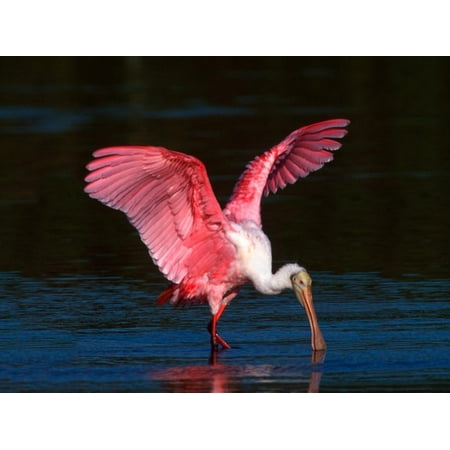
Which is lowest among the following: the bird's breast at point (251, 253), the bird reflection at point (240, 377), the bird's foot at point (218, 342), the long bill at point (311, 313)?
the bird's foot at point (218, 342)

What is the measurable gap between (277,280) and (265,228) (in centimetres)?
318

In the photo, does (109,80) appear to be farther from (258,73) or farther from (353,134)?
(353,134)

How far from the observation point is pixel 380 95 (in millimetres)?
20078

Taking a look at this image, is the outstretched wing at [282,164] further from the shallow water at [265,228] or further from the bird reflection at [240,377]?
the bird reflection at [240,377]

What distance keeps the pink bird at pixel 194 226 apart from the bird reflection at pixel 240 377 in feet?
1.46

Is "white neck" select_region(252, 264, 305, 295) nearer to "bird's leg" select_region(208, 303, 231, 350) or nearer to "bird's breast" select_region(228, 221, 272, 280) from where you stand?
"bird's breast" select_region(228, 221, 272, 280)

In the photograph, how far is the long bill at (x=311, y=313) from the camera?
31.0 ft

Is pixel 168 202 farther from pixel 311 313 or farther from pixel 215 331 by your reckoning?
pixel 311 313

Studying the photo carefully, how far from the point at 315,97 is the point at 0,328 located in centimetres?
1044

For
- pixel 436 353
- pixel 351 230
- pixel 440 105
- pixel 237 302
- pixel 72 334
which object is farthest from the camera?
pixel 440 105

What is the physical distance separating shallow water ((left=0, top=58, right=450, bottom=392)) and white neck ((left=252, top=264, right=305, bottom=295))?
26 cm

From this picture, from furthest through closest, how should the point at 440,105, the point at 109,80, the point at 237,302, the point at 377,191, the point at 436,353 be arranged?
the point at 109,80, the point at 440,105, the point at 377,191, the point at 237,302, the point at 436,353

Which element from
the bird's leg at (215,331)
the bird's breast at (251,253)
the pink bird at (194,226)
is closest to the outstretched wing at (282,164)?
the pink bird at (194,226)

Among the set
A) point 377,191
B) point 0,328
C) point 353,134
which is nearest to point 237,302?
point 0,328
